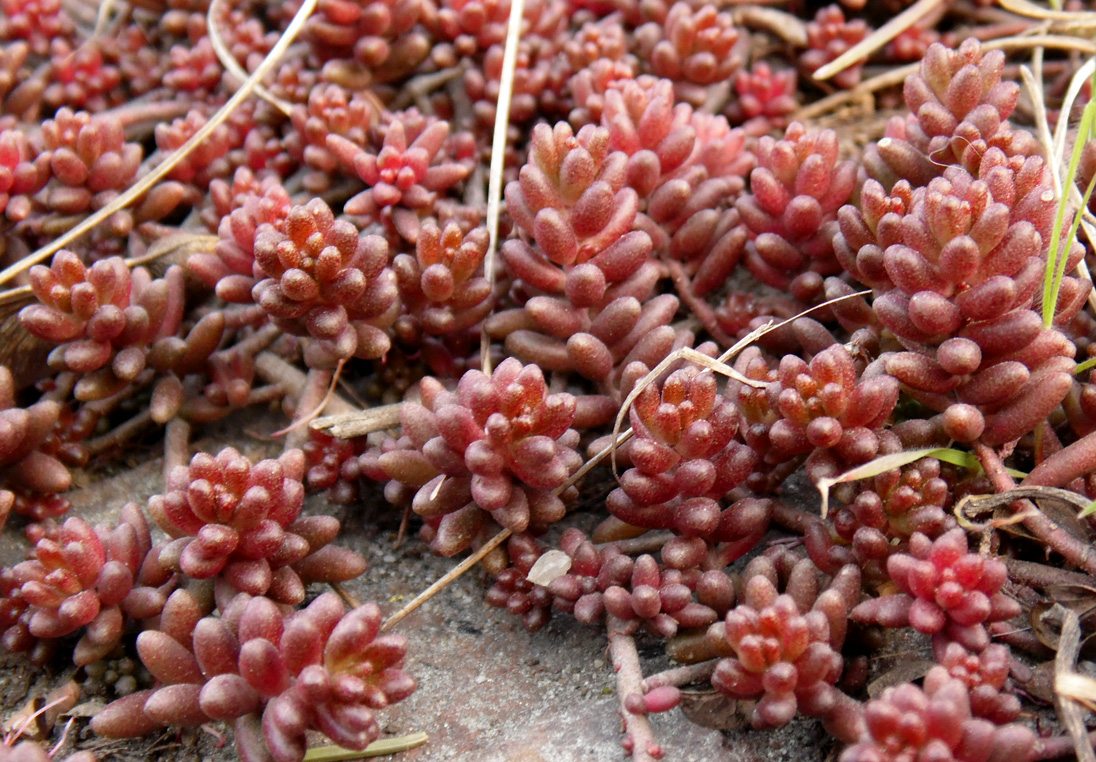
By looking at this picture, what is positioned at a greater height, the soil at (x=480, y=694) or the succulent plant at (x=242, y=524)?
the succulent plant at (x=242, y=524)

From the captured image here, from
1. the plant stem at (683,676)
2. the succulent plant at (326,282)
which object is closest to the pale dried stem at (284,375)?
the succulent plant at (326,282)

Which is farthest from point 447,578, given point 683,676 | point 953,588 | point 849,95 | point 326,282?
point 849,95

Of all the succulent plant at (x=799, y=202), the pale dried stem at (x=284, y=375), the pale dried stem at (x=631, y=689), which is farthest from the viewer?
the pale dried stem at (x=284, y=375)

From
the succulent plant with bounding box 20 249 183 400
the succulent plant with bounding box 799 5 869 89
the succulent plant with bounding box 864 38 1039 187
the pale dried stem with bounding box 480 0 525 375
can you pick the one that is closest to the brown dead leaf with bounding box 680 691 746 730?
the pale dried stem with bounding box 480 0 525 375

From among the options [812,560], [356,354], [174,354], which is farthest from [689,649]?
[174,354]

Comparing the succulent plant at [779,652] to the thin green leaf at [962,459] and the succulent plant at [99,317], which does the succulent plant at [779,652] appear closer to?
the thin green leaf at [962,459]

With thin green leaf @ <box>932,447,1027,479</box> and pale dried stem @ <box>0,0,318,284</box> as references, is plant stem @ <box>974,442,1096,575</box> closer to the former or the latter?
thin green leaf @ <box>932,447,1027,479</box>
